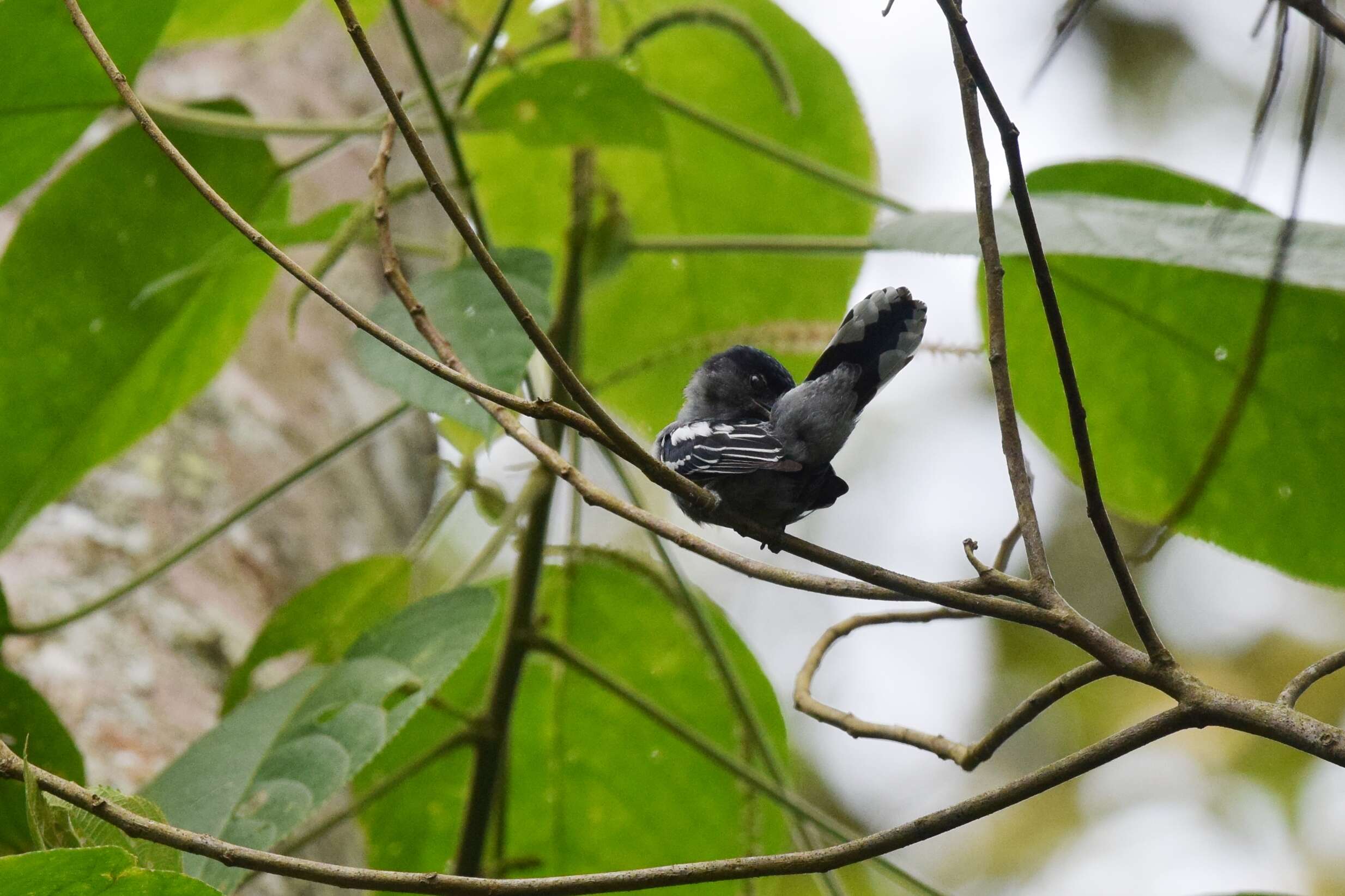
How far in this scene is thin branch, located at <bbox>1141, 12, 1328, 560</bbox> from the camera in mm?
A: 831

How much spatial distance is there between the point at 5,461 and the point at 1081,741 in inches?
194

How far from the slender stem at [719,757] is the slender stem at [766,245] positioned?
57cm

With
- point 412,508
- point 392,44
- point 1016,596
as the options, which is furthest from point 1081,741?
point 1016,596

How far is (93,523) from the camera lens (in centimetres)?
189

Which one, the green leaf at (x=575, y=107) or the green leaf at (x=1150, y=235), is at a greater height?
the green leaf at (x=575, y=107)

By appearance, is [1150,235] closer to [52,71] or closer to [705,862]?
[705,862]

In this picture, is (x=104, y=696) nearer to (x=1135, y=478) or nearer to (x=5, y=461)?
(x=5, y=461)

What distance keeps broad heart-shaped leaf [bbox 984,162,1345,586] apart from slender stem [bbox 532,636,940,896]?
0.58 meters

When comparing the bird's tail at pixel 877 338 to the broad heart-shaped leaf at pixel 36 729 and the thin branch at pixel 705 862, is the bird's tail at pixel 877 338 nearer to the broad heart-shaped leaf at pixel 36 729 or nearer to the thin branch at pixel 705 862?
the thin branch at pixel 705 862

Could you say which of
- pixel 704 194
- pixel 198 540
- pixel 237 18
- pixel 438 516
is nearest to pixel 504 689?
pixel 438 516

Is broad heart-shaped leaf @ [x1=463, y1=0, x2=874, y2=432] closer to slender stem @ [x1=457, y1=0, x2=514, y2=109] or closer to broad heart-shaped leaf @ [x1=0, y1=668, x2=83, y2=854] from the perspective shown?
slender stem @ [x1=457, y1=0, x2=514, y2=109]

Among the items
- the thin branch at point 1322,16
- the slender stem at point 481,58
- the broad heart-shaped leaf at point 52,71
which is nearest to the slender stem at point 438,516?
the slender stem at point 481,58

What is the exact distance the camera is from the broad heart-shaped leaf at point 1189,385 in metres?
1.48

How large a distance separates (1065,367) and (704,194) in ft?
5.35
